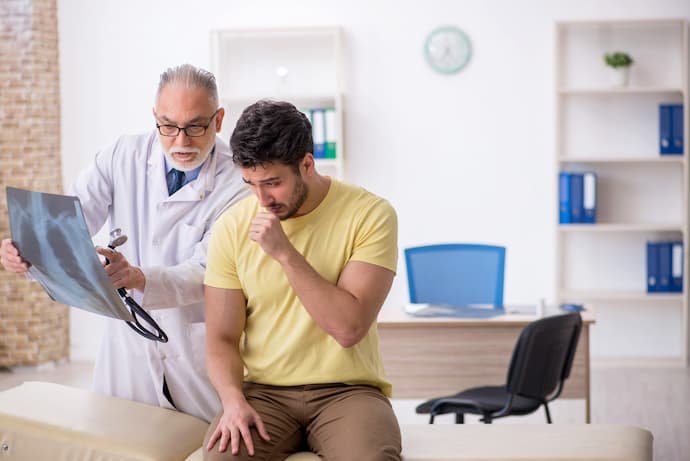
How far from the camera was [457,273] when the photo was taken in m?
4.73

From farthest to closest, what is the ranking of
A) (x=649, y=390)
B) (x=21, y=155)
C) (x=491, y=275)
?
(x=21, y=155) < (x=649, y=390) < (x=491, y=275)

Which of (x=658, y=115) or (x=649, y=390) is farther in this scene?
(x=658, y=115)

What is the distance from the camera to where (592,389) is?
553cm

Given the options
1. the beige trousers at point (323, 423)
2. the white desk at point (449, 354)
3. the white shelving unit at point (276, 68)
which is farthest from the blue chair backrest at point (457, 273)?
the beige trousers at point (323, 423)

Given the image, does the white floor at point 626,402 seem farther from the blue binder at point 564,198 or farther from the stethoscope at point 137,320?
the stethoscope at point 137,320

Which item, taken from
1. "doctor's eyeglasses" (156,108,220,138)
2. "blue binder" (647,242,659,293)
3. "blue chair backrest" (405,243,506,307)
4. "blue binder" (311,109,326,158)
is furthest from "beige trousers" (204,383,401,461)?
"blue binder" (647,242,659,293)

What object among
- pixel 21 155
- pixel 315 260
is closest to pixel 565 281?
pixel 21 155

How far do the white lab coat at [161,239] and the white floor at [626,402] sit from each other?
2.18 meters

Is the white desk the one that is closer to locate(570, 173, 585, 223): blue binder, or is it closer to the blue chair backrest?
Answer: the blue chair backrest

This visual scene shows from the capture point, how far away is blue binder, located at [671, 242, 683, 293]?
608 centimetres

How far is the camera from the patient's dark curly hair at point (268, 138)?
Result: 2154mm

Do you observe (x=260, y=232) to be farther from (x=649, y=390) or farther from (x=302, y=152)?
(x=649, y=390)

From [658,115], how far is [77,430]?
4.76 m

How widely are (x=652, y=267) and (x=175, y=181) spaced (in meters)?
4.25
